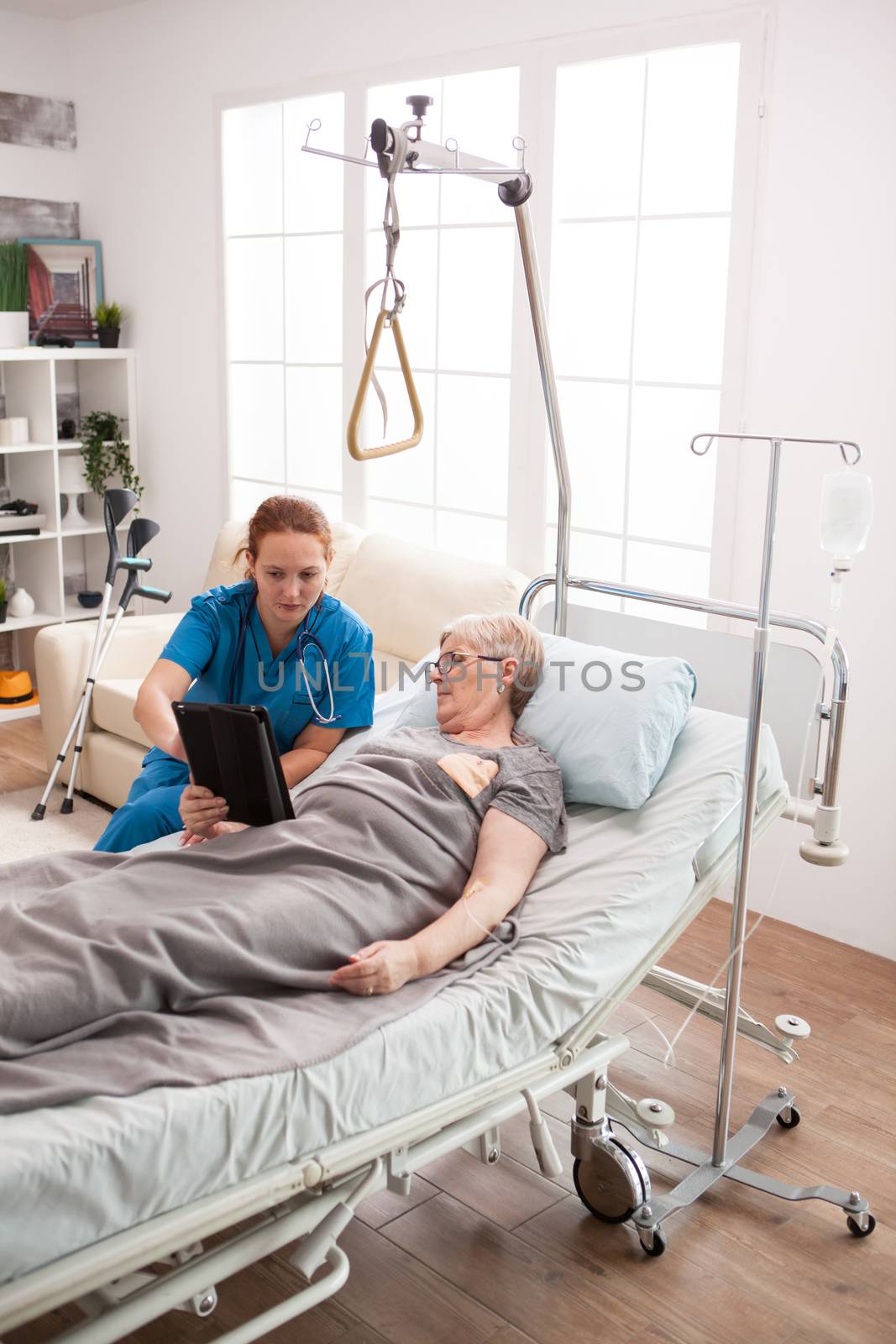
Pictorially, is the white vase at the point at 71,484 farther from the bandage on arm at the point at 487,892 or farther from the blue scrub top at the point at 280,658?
the bandage on arm at the point at 487,892

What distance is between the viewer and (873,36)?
2.57m

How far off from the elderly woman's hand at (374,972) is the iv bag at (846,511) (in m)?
0.88

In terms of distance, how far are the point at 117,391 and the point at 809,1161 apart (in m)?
3.85

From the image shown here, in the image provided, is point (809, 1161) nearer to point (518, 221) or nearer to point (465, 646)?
point (465, 646)

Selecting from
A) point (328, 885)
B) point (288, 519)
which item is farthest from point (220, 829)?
point (288, 519)

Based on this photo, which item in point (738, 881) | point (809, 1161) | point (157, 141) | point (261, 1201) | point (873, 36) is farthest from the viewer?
point (157, 141)

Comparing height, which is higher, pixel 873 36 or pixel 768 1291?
pixel 873 36

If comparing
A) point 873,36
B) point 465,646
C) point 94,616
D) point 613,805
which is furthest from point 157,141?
point 613,805

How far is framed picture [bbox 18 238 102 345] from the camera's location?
471cm

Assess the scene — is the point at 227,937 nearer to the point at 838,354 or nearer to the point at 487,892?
the point at 487,892

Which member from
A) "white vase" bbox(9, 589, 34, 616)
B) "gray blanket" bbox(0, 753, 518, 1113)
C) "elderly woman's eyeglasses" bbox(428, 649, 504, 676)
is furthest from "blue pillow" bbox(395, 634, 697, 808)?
"white vase" bbox(9, 589, 34, 616)

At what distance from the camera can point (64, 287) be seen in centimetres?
478

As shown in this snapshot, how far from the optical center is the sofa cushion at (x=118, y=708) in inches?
140

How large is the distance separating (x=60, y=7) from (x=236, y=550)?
2312 millimetres
